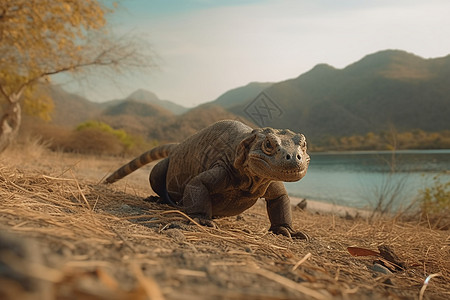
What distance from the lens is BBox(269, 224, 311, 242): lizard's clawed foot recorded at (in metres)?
3.41

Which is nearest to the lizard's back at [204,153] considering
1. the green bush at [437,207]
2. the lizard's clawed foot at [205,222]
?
the lizard's clawed foot at [205,222]

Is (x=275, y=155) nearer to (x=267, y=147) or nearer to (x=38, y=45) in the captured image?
(x=267, y=147)

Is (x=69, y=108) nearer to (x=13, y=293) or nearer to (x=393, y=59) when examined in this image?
(x=13, y=293)

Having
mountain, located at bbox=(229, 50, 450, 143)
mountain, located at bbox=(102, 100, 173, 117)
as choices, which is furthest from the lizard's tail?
mountain, located at bbox=(102, 100, 173, 117)

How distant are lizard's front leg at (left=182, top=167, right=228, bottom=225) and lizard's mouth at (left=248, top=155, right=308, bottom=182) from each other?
0.51m

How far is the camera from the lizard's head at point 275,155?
2832mm

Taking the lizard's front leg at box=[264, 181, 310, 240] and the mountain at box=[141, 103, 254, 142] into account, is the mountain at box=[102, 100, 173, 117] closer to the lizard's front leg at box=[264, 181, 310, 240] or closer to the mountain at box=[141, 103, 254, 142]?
the mountain at box=[141, 103, 254, 142]

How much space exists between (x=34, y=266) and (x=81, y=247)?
611mm

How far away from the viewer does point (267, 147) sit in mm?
2982

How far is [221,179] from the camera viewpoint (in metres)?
3.46

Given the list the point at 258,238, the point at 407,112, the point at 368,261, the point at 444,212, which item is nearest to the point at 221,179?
the point at 258,238

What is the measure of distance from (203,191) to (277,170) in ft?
2.85

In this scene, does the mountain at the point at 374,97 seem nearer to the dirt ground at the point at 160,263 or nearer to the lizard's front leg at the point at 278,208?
the lizard's front leg at the point at 278,208

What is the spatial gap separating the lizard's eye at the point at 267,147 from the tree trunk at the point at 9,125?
36.1ft
